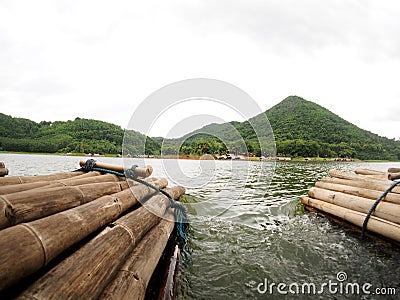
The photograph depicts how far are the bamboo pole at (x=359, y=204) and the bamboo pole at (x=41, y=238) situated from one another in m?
5.57

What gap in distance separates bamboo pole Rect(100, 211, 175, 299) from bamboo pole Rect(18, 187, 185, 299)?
0.08 meters

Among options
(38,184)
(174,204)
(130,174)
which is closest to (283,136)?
(174,204)

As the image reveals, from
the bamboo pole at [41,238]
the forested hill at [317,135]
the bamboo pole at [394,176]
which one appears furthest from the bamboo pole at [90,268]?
the forested hill at [317,135]

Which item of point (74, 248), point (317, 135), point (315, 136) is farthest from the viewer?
point (317, 135)

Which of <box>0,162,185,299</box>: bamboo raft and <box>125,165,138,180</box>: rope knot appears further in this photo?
<box>125,165,138,180</box>: rope knot

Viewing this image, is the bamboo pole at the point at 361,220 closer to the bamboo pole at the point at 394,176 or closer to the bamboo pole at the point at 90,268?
the bamboo pole at the point at 394,176

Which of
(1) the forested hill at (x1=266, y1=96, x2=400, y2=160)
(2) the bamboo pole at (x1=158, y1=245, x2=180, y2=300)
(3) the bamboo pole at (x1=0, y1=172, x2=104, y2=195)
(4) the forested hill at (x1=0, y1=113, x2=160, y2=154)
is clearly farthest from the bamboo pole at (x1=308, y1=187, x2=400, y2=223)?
(4) the forested hill at (x1=0, y1=113, x2=160, y2=154)

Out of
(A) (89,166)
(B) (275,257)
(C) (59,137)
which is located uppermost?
(C) (59,137)

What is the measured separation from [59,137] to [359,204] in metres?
102

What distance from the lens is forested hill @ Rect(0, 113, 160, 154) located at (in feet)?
250

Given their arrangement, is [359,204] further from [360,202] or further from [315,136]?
[315,136]

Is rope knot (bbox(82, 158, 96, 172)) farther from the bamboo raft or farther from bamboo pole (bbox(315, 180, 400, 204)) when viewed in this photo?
bamboo pole (bbox(315, 180, 400, 204))

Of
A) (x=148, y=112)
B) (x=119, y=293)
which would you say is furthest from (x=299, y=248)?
(x=148, y=112)

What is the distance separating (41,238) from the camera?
187 centimetres
